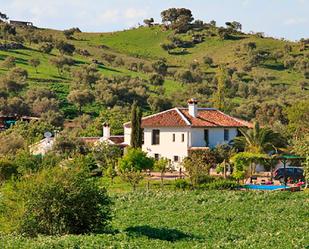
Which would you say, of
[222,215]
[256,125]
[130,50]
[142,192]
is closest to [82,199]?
[222,215]

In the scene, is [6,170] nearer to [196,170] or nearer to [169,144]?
[196,170]

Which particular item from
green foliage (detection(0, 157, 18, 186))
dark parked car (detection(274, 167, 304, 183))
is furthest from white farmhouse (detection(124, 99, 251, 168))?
green foliage (detection(0, 157, 18, 186))

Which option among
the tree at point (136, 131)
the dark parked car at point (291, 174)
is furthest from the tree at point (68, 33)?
the dark parked car at point (291, 174)

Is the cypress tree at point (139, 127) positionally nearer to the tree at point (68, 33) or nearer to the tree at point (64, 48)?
the tree at point (64, 48)

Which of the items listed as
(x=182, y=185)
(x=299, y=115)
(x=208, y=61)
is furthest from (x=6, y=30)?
(x=182, y=185)

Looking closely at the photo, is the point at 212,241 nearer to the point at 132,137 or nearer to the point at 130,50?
the point at 132,137

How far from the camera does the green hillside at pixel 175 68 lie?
92062mm

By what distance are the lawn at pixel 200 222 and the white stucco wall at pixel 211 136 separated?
14874 mm

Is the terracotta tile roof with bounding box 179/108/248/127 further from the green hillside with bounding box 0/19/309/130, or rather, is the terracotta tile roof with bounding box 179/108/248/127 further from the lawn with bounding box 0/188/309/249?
the green hillside with bounding box 0/19/309/130

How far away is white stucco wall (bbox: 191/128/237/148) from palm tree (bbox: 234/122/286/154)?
422cm

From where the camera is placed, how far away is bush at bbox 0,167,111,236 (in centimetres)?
2480

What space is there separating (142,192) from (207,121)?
61.8 ft

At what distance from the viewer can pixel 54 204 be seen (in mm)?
24688

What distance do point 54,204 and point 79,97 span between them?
209ft
